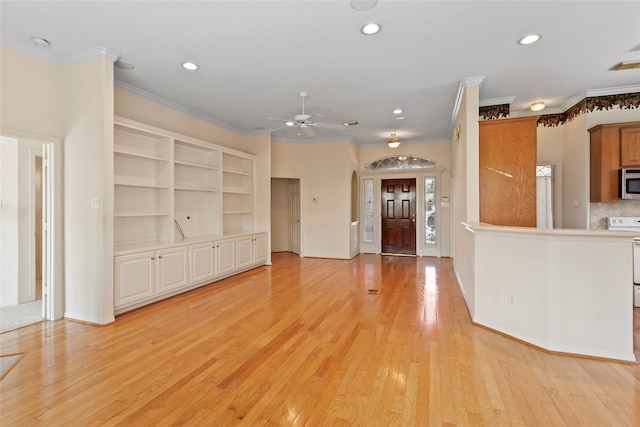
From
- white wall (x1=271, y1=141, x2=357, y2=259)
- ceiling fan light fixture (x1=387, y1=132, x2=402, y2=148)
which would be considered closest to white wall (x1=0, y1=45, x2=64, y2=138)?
white wall (x1=271, y1=141, x2=357, y2=259)

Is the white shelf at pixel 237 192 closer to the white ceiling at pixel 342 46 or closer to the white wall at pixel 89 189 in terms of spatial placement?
the white ceiling at pixel 342 46

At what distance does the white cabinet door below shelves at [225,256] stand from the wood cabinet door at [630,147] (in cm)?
629

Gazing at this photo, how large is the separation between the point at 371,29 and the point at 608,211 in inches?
180

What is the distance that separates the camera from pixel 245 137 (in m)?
6.89

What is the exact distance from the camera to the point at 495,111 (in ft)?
16.0

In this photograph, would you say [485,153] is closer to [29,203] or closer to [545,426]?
[545,426]

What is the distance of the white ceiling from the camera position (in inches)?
104

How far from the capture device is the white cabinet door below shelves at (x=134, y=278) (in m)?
3.62

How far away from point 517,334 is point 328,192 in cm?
525

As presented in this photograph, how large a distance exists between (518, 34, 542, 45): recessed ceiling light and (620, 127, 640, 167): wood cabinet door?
97.2 inches

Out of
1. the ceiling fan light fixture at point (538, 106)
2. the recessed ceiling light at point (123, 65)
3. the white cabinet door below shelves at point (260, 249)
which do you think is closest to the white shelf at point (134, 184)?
the recessed ceiling light at point (123, 65)


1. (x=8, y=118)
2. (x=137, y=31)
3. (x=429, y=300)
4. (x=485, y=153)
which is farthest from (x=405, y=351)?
(x=8, y=118)

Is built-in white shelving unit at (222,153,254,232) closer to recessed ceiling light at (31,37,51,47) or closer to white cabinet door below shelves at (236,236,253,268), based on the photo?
white cabinet door below shelves at (236,236,253,268)

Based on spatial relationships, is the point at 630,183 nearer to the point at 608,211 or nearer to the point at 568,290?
the point at 608,211
